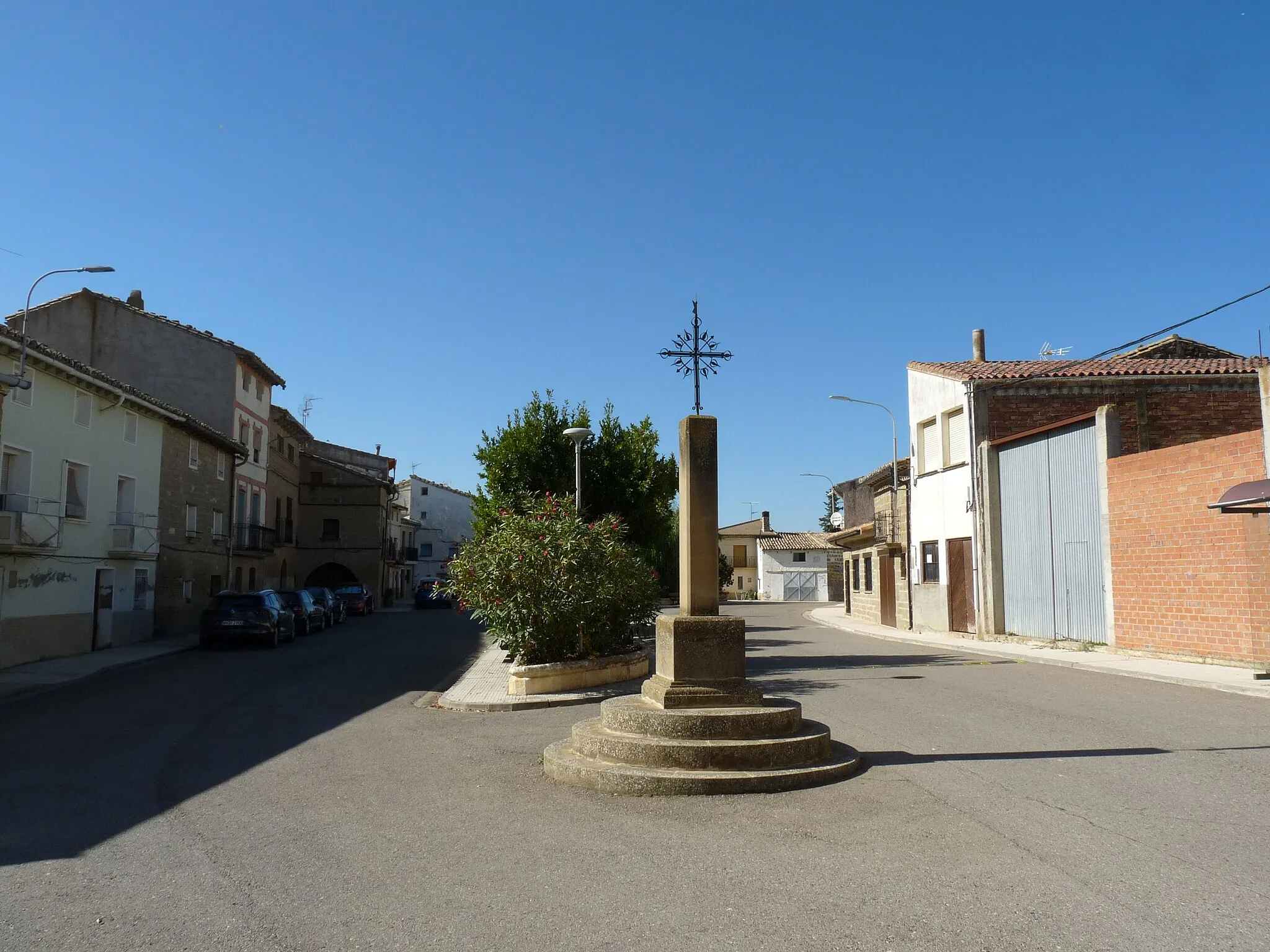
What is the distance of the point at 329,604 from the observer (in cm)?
3400

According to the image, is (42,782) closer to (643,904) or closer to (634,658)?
(643,904)

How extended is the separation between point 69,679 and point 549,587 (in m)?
9.27

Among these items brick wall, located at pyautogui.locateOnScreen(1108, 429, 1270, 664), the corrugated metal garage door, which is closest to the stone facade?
the corrugated metal garage door

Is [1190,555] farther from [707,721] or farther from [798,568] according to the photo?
[798,568]

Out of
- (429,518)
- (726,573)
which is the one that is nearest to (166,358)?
(429,518)

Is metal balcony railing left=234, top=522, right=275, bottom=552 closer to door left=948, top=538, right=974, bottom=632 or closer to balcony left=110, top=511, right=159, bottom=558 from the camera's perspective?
balcony left=110, top=511, right=159, bottom=558

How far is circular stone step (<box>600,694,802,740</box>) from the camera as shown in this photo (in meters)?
7.27

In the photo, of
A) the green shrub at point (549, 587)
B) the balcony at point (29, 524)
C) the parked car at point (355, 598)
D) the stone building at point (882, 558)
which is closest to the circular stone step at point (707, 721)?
the green shrub at point (549, 587)

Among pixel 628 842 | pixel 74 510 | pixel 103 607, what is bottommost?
pixel 628 842

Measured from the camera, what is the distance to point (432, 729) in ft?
34.1

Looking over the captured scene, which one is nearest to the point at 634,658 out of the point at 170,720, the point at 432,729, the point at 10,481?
the point at 432,729

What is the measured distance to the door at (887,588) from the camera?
103 feet

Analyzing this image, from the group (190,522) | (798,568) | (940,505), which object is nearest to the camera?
(940,505)

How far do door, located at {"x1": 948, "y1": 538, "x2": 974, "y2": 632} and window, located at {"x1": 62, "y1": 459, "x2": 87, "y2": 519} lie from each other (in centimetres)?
2115
